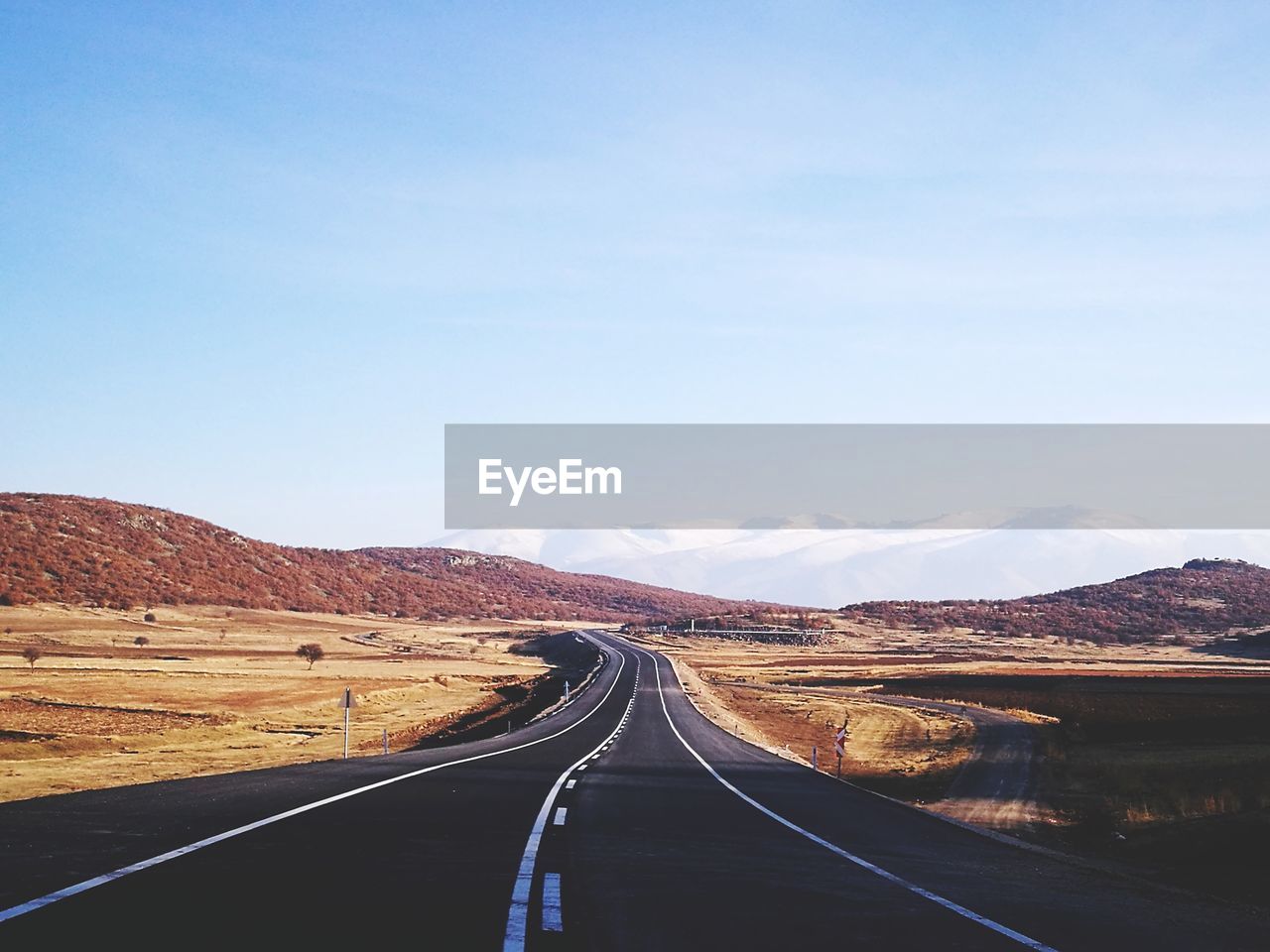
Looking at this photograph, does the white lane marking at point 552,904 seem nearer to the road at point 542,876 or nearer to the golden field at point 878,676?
the road at point 542,876

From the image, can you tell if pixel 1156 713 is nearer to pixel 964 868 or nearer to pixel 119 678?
pixel 964 868

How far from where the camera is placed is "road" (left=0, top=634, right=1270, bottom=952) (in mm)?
7887

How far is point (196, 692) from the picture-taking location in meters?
63.8

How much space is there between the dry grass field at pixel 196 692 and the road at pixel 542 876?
51.2 feet

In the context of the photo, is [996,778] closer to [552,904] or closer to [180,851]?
[552,904]

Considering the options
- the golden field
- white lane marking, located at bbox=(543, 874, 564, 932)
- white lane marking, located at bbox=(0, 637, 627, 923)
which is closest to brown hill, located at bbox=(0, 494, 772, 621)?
the golden field

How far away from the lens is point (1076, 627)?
631ft

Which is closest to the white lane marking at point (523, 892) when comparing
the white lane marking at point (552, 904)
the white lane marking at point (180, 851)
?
the white lane marking at point (552, 904)

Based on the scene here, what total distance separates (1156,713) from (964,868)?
56.5m

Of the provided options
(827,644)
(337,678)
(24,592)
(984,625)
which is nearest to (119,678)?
(337,678)

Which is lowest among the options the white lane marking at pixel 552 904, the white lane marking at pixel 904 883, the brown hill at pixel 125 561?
the white lane marking at pixel 904 883

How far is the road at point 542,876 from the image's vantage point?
7887 millimetres

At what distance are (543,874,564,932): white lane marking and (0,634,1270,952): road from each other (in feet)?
0.13

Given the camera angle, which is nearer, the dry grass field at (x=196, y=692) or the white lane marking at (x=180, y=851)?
the white lane marking at (x=180, y=851)
